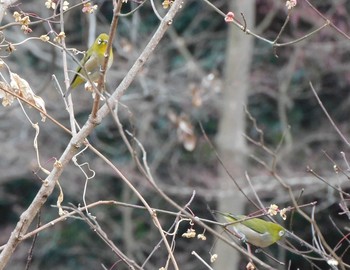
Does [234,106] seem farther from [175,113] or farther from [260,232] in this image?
[260,232]

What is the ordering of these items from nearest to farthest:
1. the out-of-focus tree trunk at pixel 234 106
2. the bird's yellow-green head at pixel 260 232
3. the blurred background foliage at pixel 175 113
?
the bird's yellow-green head at pixel 260 232 < the out-of-focus tree trunk at pixel 234 106 < the blurred background foliage at pixel 175 113

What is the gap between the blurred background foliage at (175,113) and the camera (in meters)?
9.85

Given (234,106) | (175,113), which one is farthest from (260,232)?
(175,113)

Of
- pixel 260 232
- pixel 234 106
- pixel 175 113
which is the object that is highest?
pixel 260 232

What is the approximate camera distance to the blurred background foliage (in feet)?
32.3

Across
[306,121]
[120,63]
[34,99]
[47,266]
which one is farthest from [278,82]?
[34,99]

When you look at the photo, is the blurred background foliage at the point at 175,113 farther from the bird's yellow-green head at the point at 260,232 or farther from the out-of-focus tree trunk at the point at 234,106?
the bird's yellow-green head at the point at 260,232

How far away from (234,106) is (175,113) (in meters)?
0.81

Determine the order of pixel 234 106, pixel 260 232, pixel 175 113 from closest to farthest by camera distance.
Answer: pixel 260 232
pixel 234 106
pixel 175 113

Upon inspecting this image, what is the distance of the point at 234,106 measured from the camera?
392 inches

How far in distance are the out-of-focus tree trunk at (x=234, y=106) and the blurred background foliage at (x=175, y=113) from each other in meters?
0.22

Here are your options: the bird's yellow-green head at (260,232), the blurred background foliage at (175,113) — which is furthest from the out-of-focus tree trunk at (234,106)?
the bird's yellow-green head at (260,232)

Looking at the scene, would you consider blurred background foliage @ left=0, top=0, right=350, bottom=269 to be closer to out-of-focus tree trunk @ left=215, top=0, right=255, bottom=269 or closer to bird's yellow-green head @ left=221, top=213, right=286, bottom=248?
out-of-focus tree trunk @ left=215, top=0, right=255, bottom=269

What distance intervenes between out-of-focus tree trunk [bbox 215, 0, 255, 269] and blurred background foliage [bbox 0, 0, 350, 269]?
224 millimetres
